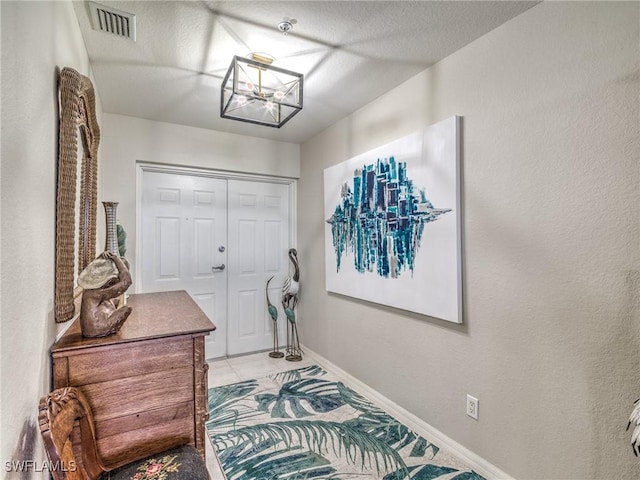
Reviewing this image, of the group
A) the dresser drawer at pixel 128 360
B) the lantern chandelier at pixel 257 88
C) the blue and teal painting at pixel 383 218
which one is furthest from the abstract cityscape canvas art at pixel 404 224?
the dresser drawer at pixel 128 360

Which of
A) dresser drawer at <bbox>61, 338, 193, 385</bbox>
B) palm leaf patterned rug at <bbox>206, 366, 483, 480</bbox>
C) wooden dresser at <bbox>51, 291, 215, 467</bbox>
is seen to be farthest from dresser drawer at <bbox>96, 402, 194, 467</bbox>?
palm leaf patterned rug at <bbox>206, 366, 483, 480</bbox>

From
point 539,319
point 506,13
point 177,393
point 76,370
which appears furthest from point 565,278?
point 76,370

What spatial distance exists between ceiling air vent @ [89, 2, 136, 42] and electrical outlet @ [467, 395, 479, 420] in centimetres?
275

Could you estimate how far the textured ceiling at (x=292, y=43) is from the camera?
164 cm

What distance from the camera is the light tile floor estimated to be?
10.2 ft

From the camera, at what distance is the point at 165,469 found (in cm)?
119

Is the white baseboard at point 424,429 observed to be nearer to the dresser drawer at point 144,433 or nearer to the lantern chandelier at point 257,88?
the dresser drawer at point 144,433

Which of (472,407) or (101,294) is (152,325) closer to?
(101,294)

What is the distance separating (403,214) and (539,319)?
1.02m

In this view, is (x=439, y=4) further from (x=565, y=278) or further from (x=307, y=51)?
(x=565, y=278)

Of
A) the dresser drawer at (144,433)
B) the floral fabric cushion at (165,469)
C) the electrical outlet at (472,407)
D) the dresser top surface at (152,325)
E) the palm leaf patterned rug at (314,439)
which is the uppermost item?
the dresser top surface at (152,325)

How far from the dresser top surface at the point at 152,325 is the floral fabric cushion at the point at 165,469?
1.45ft

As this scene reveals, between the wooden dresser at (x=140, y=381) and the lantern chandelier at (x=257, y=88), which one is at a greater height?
the lantern chandelier at (x=257, y=88)

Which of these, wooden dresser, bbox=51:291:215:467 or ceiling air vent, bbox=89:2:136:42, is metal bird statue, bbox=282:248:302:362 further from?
ceiling air vent, bbox=89:2:136:42
